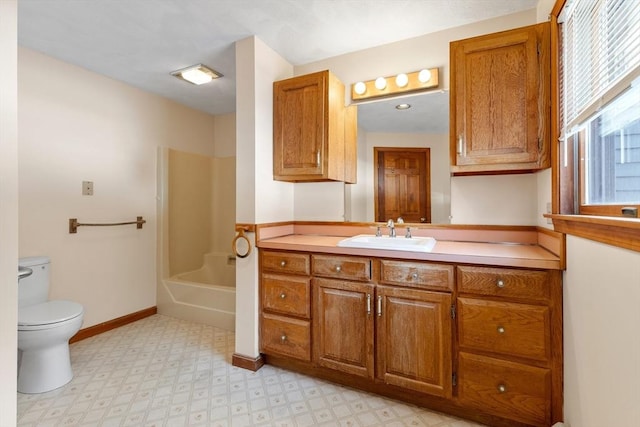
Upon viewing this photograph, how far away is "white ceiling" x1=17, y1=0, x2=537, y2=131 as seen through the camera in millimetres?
1744

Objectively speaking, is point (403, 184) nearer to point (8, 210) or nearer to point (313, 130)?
point (313, 130)

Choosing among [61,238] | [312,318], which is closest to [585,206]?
[312,318]

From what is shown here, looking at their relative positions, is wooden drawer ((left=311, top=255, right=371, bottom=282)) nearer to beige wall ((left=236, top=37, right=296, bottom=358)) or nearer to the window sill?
beige wall ((left=236, top=37, right=296, bottom=358))

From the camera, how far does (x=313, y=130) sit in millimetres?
2109

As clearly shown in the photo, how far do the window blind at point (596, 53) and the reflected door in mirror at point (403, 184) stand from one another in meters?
0.83

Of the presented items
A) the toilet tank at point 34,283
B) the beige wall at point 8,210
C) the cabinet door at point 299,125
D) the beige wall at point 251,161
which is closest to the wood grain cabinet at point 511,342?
the cabinet door at point 299,125

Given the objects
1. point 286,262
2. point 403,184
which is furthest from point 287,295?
point 403,184

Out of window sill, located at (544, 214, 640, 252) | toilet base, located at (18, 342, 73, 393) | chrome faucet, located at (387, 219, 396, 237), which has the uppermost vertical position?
window sill, located at (544, 214, 640, 252)

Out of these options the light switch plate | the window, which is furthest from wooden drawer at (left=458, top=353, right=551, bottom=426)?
the light switch plate

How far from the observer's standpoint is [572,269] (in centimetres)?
123

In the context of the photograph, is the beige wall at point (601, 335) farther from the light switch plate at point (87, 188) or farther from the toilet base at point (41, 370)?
the light switch plate at point (87, 188)

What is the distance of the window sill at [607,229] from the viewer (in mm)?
749

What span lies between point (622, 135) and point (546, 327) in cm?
85

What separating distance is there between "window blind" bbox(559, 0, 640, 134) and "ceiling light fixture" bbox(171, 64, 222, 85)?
2396mm
